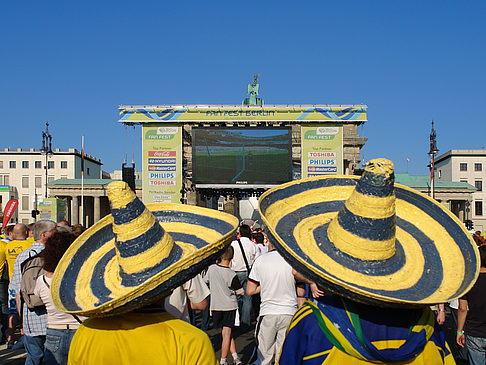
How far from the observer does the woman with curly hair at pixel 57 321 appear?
169 inches

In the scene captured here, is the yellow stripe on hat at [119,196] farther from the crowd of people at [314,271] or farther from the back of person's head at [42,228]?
the back of person's head at [42,228]

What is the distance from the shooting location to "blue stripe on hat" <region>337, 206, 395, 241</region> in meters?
2.08

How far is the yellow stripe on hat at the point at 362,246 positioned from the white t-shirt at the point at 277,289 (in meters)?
3.51

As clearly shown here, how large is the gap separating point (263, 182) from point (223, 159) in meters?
3.03

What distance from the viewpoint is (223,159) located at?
30750 mm

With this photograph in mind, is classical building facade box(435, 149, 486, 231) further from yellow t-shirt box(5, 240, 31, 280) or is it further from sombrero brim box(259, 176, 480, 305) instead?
sombrero brim box(259, 176, 480, 305)

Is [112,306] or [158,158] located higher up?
[158,158]

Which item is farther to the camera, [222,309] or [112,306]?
[222,309]

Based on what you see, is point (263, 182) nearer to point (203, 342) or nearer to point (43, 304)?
point (43, 304)

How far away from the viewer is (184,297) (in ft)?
14.1

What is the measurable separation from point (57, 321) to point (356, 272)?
336 centimetres

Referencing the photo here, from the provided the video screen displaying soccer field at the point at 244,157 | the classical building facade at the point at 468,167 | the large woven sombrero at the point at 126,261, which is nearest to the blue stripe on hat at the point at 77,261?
the large woven sombrero at the point at 126,261

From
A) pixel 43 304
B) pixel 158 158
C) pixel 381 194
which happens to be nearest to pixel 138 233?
pixel 381 194

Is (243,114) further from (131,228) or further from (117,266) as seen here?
(131,228)
